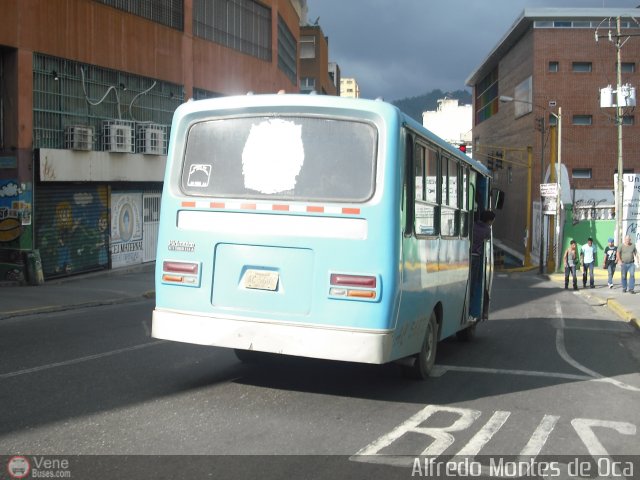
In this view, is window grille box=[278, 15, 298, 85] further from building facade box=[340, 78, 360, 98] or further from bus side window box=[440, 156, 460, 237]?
building facade box=[340, 78, 360, 98]

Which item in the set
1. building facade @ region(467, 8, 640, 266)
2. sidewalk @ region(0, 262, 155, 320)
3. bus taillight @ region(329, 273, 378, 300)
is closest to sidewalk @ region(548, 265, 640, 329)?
bus taillight @ region(329, 273, 378, 300)

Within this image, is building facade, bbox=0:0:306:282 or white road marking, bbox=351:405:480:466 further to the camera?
building facade, bbox=0:0:306:282

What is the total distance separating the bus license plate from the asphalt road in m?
1.12

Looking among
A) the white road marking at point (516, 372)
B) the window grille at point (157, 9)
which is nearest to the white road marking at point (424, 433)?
the white road marking at point (516, 372)

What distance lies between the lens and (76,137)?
21.6m

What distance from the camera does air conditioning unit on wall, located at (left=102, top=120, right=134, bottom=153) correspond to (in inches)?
920

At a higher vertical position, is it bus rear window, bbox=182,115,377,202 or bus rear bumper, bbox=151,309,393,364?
bus rear window, bbox=182,115,377,202

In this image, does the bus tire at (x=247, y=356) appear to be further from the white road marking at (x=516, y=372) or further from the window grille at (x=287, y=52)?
the window grille at (x=287, y=52)

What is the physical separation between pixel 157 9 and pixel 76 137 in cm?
723

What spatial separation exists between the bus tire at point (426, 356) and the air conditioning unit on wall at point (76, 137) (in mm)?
16117

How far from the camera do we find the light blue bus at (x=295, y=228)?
653cm

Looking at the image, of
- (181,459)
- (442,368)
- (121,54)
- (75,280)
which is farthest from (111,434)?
(121,54)

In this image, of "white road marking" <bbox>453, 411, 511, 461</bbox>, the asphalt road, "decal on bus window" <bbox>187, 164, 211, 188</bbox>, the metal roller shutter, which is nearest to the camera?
the asphalt road

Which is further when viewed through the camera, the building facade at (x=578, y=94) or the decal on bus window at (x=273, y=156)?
the building facade at (x=578, y=94)
